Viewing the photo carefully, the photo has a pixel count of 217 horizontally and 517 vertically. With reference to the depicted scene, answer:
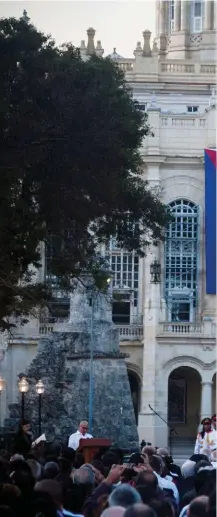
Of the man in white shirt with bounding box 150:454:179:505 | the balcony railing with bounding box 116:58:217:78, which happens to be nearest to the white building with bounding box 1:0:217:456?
the balcony railing with bounding box 116:58:217:78

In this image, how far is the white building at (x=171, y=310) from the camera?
237ft

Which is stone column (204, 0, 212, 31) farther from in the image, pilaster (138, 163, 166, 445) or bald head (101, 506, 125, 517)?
bald head (101, 506, 125, 517)

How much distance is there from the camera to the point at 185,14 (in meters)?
91.1

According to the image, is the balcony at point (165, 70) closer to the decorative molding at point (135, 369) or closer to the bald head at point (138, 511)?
the decorative molding at point (135, 369)

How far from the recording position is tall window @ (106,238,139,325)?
244 ft

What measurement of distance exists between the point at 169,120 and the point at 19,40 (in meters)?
48.5

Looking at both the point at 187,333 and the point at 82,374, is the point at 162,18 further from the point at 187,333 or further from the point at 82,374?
the point at 82,374

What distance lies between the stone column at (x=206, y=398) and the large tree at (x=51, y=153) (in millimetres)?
44101

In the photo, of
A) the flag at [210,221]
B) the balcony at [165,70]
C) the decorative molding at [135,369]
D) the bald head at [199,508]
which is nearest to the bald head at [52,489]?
the bald head at [199,508]

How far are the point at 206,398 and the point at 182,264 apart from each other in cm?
594

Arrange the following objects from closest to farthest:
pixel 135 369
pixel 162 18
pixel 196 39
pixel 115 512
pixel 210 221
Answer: pixel 115 512 < pixel 210 221 < pixel 135 369 < pixel 196 39 < pixel 162 18

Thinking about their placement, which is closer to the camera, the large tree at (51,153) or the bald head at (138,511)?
the bald head at (138,511)

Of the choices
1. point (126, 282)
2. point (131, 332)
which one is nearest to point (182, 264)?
point (126, 282)

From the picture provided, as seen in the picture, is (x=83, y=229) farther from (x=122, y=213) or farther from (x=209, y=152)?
(x=209, y=152)
